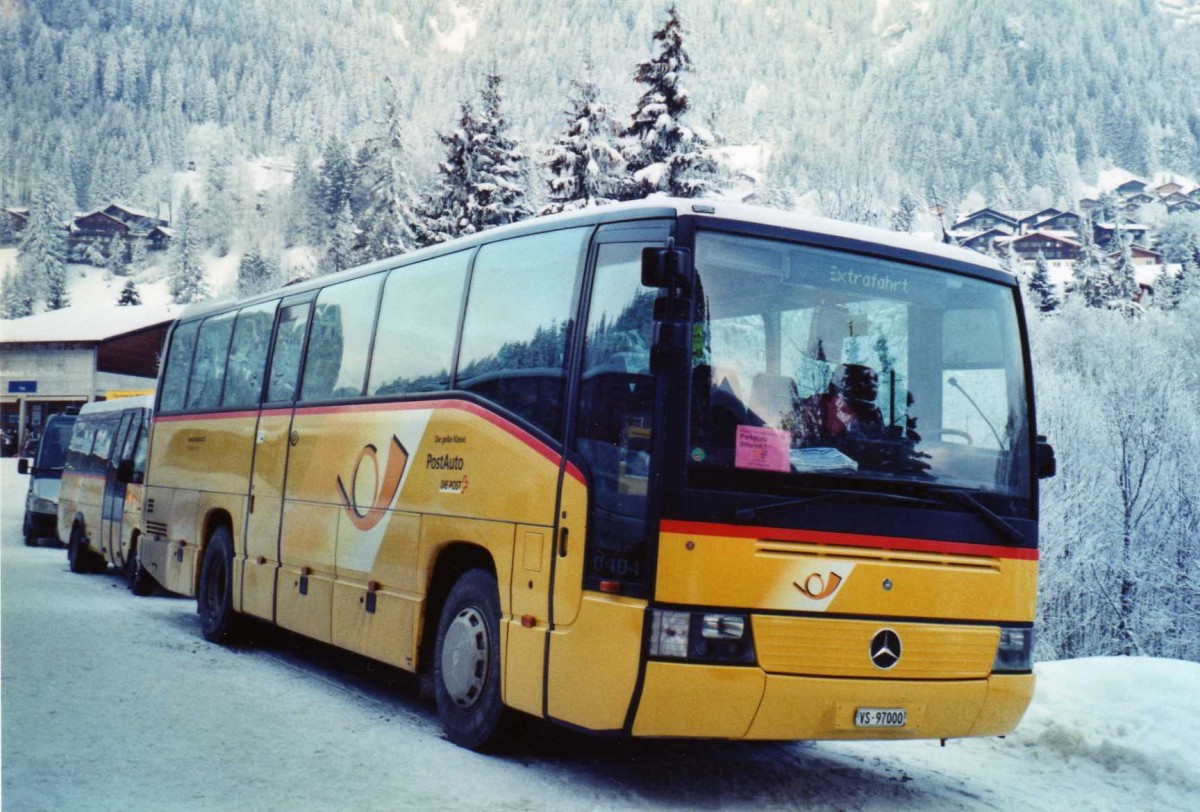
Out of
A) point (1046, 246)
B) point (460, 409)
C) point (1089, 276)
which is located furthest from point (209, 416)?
point (1046, 246)

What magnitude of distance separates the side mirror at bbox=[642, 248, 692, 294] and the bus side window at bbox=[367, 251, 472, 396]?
2499mm

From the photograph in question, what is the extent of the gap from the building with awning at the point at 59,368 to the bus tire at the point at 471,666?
5766 cm

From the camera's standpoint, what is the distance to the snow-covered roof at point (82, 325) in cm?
6224

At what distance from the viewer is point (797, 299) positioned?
6527mm

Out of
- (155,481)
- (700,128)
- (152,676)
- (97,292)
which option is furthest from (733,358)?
(97,292)

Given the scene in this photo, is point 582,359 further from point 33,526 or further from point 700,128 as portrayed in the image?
point 700,128

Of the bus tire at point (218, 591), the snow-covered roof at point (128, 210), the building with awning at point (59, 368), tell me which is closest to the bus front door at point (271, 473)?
the bus tire at point (218, 591)

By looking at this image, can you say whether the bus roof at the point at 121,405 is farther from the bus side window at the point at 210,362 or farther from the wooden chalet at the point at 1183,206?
the wooden chalet at the point at 1183,206

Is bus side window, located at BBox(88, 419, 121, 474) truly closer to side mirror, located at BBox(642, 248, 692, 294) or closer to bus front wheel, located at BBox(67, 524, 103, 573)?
bus front wheel, located at BBox(67, 524, 103, 573)

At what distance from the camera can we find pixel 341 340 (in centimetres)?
1036

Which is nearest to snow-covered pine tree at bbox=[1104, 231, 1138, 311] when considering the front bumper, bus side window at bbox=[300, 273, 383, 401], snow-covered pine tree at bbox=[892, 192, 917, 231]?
snow-covered pine tree at bbox=[892, 192, 917, 231]

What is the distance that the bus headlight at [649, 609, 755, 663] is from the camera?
5.99 meters

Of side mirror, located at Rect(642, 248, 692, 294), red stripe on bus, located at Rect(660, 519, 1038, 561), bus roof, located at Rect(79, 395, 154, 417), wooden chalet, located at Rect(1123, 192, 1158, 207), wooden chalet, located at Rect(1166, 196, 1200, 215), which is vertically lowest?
red stripe on bus, located at Rect(660, 519, 1038, 561)

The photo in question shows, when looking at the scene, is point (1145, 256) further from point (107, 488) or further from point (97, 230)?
point (107, 488)
